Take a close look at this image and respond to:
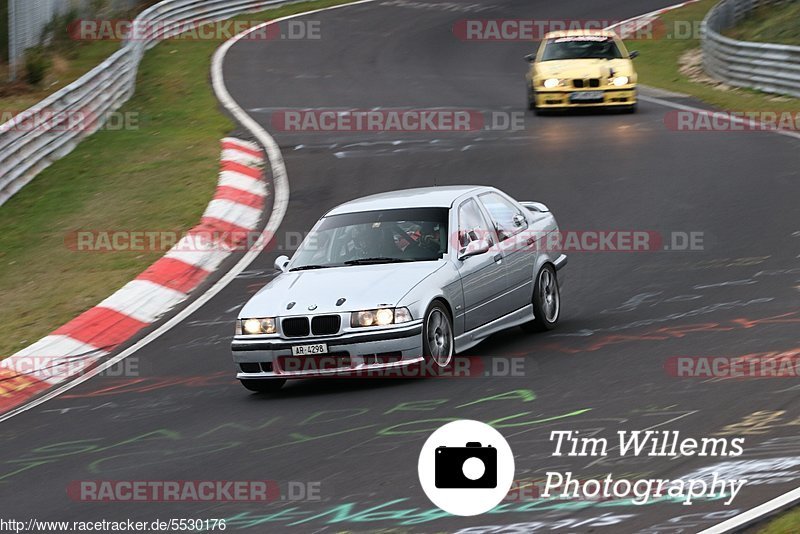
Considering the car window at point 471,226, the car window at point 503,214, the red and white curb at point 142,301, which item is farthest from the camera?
the red and white curb at point 142,301

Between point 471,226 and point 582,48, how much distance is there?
1414cm

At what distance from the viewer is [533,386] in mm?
9531

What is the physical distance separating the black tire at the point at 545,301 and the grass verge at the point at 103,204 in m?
4.54

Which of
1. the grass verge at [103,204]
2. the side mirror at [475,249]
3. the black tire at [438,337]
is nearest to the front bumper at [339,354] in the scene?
the black tire at [438,337]

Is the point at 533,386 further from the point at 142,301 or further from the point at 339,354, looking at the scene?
the point at 142,301

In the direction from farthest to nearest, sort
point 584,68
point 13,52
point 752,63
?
point 752,63 < point 13,52 < point 584,68

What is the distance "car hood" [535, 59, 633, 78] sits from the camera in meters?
23.5

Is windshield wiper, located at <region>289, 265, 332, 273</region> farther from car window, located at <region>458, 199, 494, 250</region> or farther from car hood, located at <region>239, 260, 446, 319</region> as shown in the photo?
car window, located at <region>458, 199, 494, 250</region>

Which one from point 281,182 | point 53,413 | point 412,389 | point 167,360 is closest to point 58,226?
point 281,182

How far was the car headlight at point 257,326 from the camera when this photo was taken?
10156 millimetres

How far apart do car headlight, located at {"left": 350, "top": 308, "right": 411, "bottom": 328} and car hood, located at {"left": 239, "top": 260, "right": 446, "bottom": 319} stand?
1.6 inches

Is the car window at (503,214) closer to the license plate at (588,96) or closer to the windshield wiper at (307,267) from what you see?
the windshield wiper at (307,267)

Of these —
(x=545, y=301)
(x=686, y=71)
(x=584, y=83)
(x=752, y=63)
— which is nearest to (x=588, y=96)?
(x=584, y=83)

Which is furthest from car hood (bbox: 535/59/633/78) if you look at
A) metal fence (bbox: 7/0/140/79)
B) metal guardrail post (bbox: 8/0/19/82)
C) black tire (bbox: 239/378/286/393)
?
black tire (bbox: 239/378/286/393)
